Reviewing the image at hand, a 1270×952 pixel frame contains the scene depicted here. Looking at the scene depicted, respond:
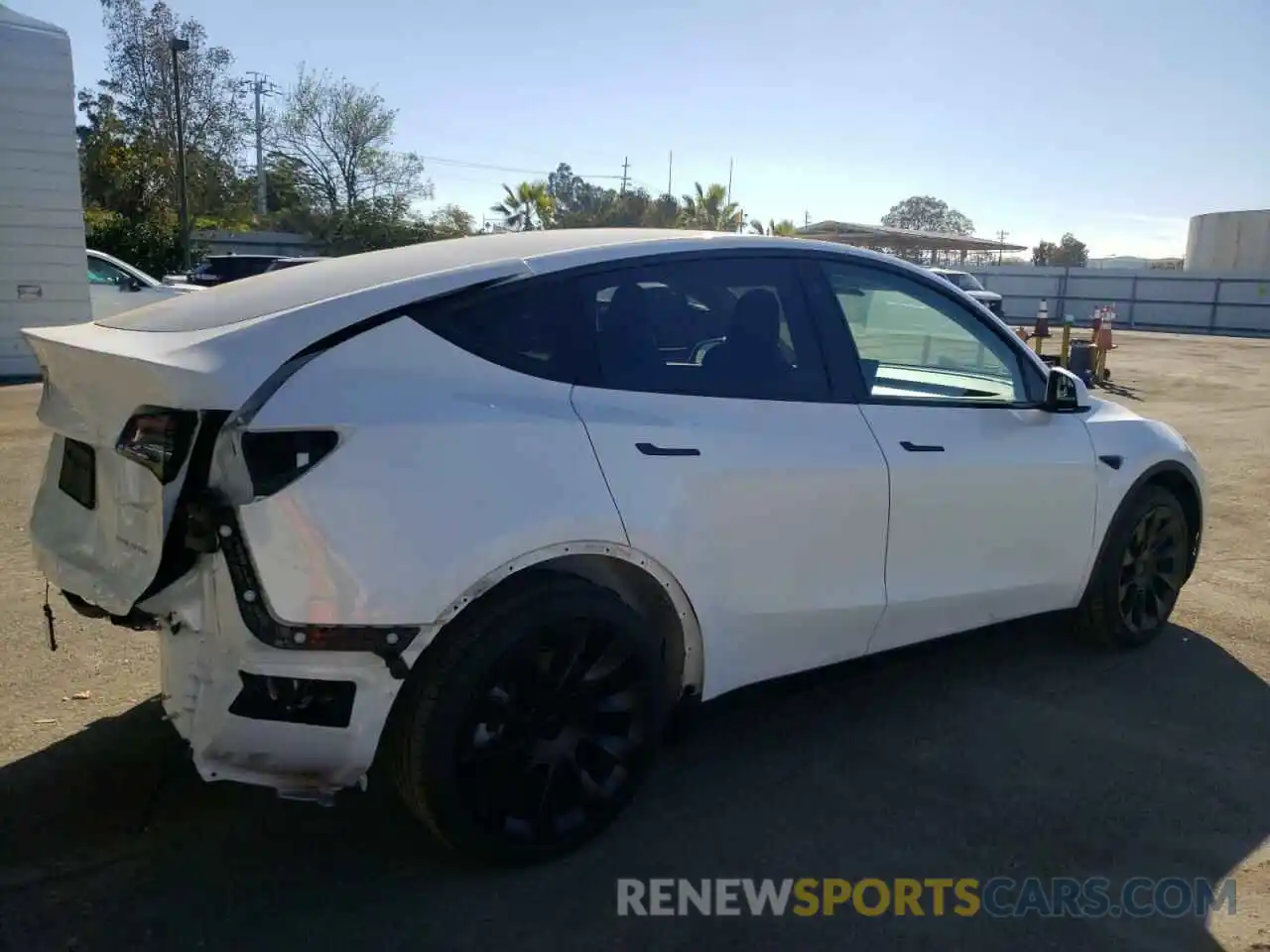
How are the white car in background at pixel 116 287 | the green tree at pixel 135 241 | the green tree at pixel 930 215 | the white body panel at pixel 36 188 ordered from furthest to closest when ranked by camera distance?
1. the green tree at pixel 930 215
2. the green tree at pixel 135 241
3. the white car in background at pixel 116 287
4. the white body panel at pixel 36 188

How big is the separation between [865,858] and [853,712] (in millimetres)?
1017

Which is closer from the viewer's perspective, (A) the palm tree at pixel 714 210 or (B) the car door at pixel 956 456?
(B) the car door at pixel 956 456

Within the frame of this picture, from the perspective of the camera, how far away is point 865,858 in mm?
3000

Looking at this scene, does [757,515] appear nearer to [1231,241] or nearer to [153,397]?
[153,397]

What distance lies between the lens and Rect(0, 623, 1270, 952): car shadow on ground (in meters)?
2.66

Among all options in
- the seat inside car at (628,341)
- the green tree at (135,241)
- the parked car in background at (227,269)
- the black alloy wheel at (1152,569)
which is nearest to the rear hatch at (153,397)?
the seat inside car at (628,341)

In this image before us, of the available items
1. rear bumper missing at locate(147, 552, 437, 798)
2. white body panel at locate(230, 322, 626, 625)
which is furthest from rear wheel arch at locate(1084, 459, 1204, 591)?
rear bumper missing at locate(147, 552, 437, 798)

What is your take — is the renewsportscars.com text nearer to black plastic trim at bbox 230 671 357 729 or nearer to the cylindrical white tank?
black plastic trim at bbox 230 671 357 729

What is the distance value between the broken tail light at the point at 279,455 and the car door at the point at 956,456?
1.82m

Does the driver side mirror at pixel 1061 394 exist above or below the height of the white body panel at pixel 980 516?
above

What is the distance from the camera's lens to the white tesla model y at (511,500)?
246 cm

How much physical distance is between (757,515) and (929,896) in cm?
116

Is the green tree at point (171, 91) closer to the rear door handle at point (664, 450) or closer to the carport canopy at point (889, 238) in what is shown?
the carport canopy at point (889, 238)

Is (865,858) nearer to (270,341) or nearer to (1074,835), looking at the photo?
(1074,835)
